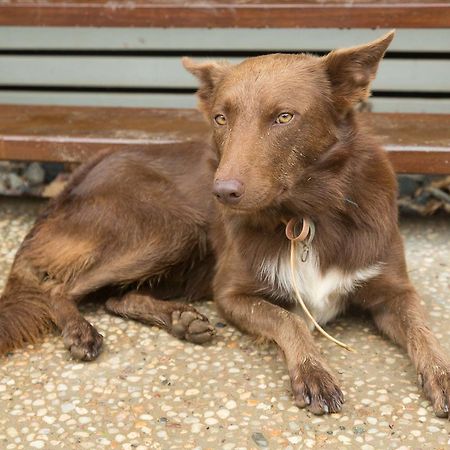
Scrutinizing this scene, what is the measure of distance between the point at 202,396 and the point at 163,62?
3016 millimetres

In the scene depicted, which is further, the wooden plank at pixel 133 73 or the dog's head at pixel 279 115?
the wooden plank at pixel 133 73

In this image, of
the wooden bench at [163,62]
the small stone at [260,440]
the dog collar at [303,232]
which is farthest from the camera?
the wooden bench at [163,62]

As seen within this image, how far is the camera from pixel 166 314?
153 inches

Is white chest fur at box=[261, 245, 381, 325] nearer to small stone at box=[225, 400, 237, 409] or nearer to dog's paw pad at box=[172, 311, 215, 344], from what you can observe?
dog's paw pad at box=[172, 311, 215, 344]

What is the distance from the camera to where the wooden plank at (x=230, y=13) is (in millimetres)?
5039

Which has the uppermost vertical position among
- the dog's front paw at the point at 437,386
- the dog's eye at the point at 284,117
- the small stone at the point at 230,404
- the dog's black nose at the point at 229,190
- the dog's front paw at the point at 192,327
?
the dog's eye at the point at 284,117

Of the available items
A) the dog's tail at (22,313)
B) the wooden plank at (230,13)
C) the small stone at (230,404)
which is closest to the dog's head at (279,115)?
the small stone at (230,404)

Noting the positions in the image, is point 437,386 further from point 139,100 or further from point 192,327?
point 139,100

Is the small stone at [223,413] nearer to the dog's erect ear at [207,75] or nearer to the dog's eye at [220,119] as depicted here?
the dog's eye at [220,119]

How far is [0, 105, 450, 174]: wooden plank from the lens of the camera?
4.65 metres

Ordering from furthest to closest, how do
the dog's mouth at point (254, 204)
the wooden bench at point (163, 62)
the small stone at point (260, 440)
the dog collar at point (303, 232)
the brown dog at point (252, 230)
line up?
the wooden bench at point (163, 62)
the dog collar at point (303, 232)
the brown dog at point (252, 230)
the dog's mouth at point (254, 204)
the small stone at point (260, 440)

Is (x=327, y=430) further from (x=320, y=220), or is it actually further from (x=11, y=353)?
(x=11, y=353)

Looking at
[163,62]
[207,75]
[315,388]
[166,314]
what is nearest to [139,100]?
[163,62]

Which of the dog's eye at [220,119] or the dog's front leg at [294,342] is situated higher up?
the dog's eye at [220,119]
